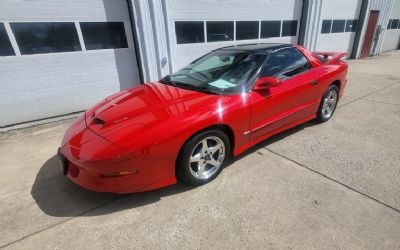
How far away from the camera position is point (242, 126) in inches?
114

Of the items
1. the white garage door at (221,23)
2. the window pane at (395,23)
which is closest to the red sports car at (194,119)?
the white garage door at (221,23)

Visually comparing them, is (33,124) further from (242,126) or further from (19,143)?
(242,126)

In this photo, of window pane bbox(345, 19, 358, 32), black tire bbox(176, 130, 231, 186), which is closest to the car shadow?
black tire bbox(176, 130, 231, 186)

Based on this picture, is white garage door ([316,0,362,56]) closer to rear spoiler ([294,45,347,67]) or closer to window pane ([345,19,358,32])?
window pane ([345,19,358,32])

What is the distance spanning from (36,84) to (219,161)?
447 centimetres

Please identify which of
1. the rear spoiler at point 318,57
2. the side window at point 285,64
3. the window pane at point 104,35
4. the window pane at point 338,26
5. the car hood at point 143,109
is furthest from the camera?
the window pane at point 338,26

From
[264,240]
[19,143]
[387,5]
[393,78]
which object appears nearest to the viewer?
[264,240]

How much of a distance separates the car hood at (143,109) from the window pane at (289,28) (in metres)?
7.82

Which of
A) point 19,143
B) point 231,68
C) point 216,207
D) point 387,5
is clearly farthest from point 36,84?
point 387,5

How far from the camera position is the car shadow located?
2453 millimetres

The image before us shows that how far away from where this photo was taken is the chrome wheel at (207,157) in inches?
103

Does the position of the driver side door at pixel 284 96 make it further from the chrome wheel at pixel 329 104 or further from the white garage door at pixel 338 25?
the white garage door at pixel 338 25

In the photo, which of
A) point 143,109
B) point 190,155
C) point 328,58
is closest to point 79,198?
point 143,109

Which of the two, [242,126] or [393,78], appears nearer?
[242,126]
